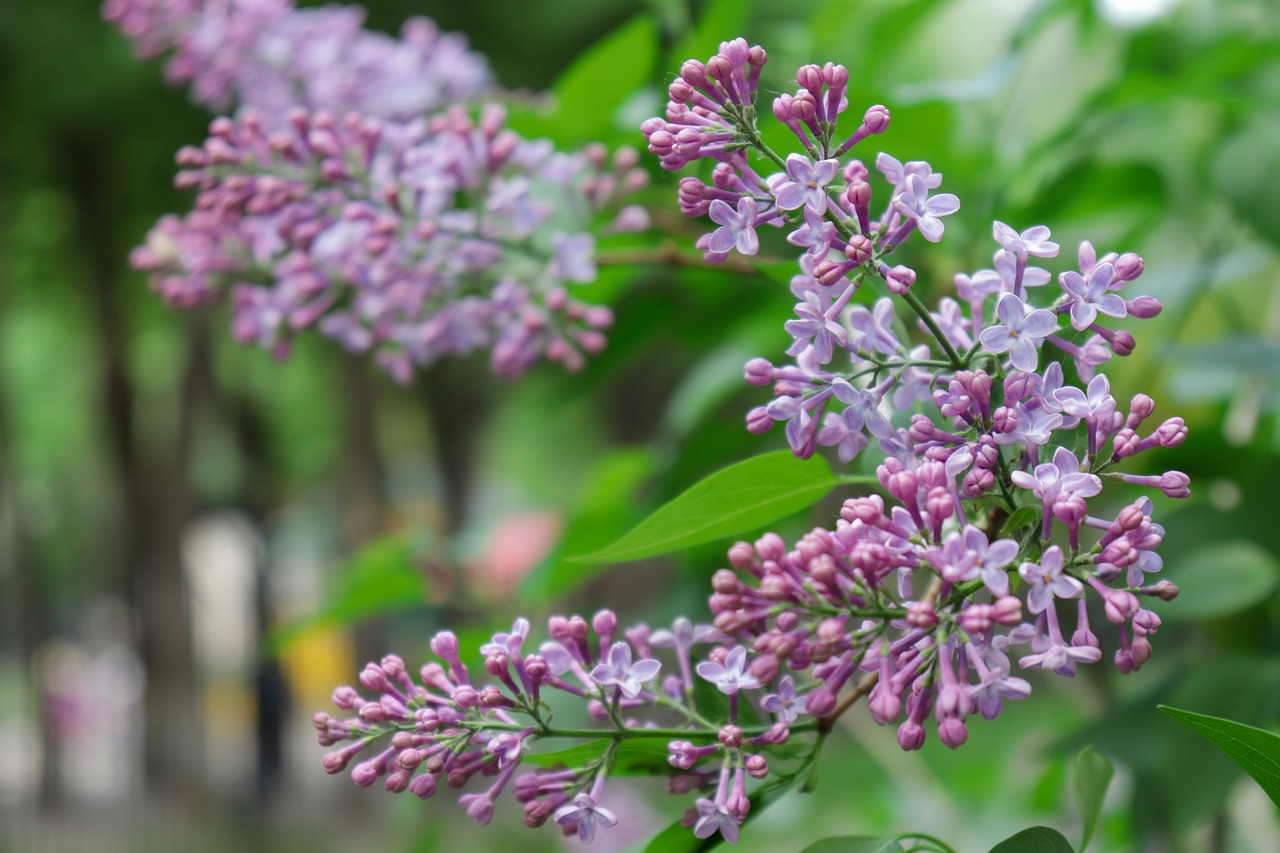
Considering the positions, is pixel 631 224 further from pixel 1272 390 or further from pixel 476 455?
pixel 476 455

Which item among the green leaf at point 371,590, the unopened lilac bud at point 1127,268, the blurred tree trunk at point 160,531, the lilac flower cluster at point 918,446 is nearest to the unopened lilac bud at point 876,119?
the lilac flower cluster at point 918,446

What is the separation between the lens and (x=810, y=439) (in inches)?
18.2

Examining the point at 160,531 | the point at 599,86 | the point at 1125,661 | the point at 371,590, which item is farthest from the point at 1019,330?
the point at 160,531

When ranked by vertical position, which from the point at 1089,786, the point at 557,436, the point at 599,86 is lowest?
the point at 1089,786

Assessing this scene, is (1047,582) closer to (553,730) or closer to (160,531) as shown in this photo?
(553,730)

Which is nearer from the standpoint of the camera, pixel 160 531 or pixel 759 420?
Answer: pixel 759 420

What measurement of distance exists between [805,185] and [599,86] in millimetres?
485

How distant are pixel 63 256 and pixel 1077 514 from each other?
30.0 feet

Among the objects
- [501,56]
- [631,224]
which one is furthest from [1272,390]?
[501,56]

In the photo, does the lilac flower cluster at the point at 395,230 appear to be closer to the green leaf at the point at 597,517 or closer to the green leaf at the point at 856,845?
the green leaf at the point at 597,517

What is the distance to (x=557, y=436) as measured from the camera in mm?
13242

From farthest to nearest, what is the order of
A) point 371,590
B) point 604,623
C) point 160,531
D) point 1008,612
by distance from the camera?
point 160,531 → point 371,590 → point 604,623 → point 1008,612

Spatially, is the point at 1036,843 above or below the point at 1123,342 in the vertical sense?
below

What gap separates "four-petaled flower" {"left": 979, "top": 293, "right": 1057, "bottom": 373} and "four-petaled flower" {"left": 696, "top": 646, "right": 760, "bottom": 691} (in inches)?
6.0
